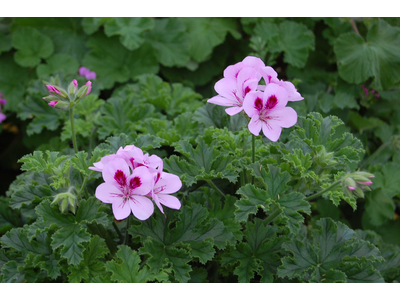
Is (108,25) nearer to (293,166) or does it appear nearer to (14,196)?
(14,196)

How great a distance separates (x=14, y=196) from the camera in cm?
173

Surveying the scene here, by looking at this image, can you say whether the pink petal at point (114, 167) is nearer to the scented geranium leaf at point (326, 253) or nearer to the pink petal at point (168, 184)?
the pink petal at point (168, 184)

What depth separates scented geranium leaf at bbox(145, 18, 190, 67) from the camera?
3336 mm

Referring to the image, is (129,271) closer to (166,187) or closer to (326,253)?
(166,187)

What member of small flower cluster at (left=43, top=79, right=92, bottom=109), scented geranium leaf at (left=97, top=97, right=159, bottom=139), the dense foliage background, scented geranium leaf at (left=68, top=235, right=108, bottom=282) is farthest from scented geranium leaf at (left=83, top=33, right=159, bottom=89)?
scented geranium leaf at (left=68, top=235, right=108, bottom=282)

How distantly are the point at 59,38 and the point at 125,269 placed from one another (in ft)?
8.13

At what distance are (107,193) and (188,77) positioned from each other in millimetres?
2273

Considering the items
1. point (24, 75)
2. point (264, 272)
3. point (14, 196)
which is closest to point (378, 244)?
point (264, 272)

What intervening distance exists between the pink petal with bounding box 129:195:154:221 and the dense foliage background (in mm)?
819

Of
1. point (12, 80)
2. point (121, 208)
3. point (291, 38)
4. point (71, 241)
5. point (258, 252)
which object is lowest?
point (12, 80)

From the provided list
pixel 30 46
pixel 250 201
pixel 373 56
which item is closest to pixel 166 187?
pixel 250 201

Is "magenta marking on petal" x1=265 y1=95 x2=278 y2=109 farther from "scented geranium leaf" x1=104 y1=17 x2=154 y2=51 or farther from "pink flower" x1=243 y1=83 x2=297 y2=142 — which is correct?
"scented geranium leaf" x1=104 y1=17 x2=154 y2=51

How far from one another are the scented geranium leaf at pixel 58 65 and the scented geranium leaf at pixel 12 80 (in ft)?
0.72

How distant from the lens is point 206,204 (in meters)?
1.86
